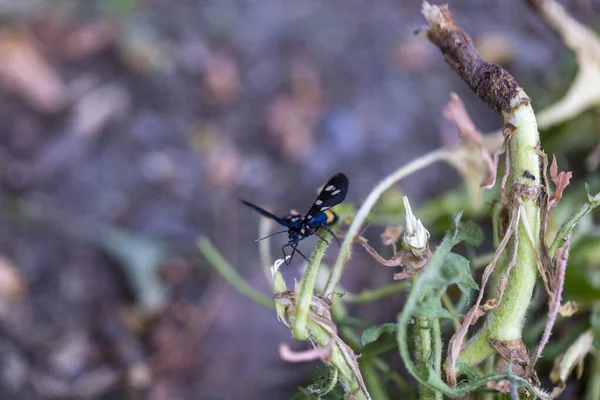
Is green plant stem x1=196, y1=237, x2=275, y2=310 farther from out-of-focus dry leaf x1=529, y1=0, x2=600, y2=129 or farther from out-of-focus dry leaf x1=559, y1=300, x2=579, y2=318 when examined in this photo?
out-of-focus dry leaf x1=529, y1=0, x2=600, y2=129

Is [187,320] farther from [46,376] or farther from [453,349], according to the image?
[453,349]

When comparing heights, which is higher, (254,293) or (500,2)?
(500,2)

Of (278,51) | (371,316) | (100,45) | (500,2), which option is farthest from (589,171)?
(100,45)

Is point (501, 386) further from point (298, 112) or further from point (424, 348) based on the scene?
point (298, 112)

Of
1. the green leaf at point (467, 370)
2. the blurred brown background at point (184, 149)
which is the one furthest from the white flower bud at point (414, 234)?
the blurred brown background at point (184, 149)

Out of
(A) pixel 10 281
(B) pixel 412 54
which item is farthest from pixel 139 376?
(B) pixel 412 54

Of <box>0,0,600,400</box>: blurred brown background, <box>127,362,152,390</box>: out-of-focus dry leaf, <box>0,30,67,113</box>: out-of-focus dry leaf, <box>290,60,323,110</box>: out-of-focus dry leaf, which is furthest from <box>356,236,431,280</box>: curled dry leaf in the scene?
<box>0,30,67,113</box>: out-of-focus dry leaf

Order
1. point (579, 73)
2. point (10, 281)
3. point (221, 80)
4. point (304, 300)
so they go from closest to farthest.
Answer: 1. point (304, 300)
2. point (579, 73)
3. point (10, 281)
4. point (221, 80)
